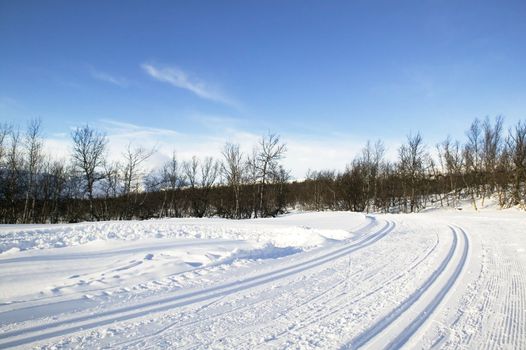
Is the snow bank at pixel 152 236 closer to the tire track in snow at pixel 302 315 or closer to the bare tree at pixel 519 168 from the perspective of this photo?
the tire track in snow at pixel 302 315

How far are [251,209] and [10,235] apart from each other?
27296 mm

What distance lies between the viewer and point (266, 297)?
4.98 m

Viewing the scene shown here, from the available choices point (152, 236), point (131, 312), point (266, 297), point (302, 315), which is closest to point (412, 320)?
point (302, 315)

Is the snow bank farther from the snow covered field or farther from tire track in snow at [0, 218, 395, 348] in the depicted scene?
tire track in snow at [0, 218, 395, 348]

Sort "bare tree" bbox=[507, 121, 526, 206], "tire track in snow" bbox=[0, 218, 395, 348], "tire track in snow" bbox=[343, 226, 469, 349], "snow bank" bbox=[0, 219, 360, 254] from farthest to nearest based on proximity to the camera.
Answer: "bare tree" bbox=[507, 121, 526, 206]
"snow bank" bbox=[0, 219, 360, 254]
"tire track in snow" bbox=[0, 218, 395, 348]
"tire track in snow" bbox=[343, 226, 469, 349]

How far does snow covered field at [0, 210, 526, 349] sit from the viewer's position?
3.61m

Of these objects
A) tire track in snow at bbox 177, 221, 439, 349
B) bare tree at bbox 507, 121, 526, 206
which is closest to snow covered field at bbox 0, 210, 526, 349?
tire track in snow at bbox 177, 221, 439, 349

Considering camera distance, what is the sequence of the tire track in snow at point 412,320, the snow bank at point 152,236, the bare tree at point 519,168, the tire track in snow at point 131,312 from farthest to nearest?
the bare tree at point 519,168
the snow bank at point 152,236
the tire track in snow at point 131,312
the tire track in snow at point 412,320

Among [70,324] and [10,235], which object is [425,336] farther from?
[10,235]

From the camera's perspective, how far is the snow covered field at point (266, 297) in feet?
11.9

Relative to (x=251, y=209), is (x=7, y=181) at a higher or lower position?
higher

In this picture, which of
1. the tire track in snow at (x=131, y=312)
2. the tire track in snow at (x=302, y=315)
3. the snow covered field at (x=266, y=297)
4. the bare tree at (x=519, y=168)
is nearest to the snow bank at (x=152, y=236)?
the snow covered field at (x=266, y=297)

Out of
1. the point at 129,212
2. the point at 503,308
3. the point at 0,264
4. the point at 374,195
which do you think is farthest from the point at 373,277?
the point at 374,195

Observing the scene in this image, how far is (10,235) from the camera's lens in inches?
543
